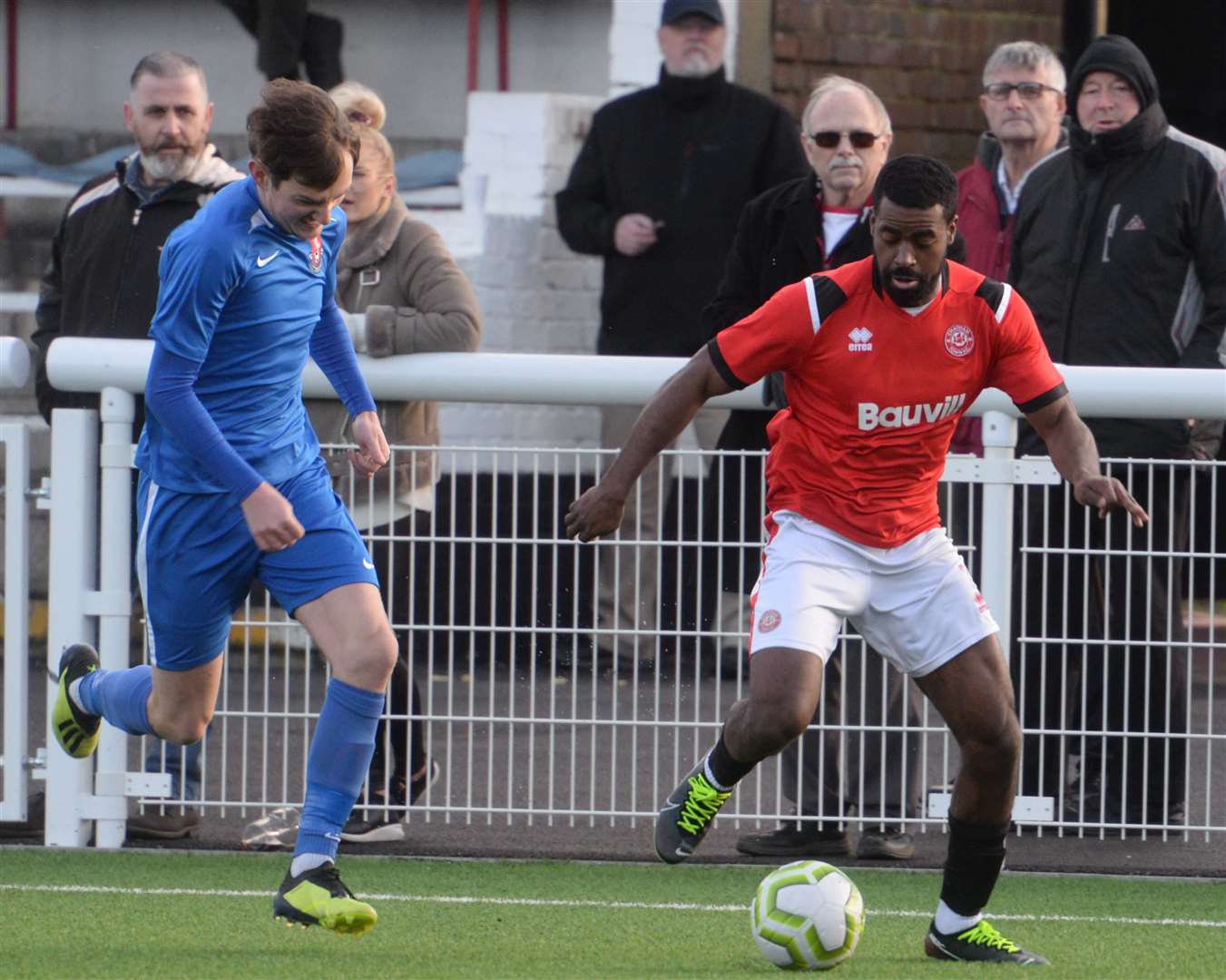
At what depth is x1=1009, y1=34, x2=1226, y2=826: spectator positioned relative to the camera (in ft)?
22.3

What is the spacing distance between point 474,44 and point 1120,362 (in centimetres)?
507

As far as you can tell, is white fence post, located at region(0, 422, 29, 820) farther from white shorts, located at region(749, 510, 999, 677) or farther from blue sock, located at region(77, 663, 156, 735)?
white shorts, located at region(749, 510, 999, 677)

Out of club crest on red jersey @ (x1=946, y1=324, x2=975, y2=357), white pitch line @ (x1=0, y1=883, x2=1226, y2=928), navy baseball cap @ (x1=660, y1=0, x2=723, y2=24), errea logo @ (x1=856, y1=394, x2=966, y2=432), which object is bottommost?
white pitch line @ (x1=0, y1=883, x2=1226, y2=928)

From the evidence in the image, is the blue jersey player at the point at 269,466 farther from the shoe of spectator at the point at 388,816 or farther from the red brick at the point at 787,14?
the red brick at the point at 787,14

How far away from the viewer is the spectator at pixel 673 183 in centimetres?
922

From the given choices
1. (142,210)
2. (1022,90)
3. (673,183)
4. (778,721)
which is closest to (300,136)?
(778,721)

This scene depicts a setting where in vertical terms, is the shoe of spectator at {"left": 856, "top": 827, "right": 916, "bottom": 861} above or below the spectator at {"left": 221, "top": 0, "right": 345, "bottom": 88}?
below

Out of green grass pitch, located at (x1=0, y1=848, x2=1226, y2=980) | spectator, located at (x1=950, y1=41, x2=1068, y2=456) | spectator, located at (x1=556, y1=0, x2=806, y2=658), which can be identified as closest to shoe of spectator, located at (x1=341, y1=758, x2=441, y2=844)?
green grass pitch, located at (x1=0, y1=848, x2=1226, y2=980)

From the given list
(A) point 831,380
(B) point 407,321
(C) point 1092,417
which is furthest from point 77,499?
(C) point 1092,417

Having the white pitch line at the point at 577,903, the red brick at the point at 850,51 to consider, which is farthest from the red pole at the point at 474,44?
the white pitch line at the point at 577,903

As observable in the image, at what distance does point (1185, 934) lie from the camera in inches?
230

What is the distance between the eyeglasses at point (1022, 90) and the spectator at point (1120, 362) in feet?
0.36

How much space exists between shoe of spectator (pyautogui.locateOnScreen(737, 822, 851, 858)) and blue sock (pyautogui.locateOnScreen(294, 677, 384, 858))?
1754mm

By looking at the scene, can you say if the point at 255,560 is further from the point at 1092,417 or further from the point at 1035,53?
the point at 1035,53
